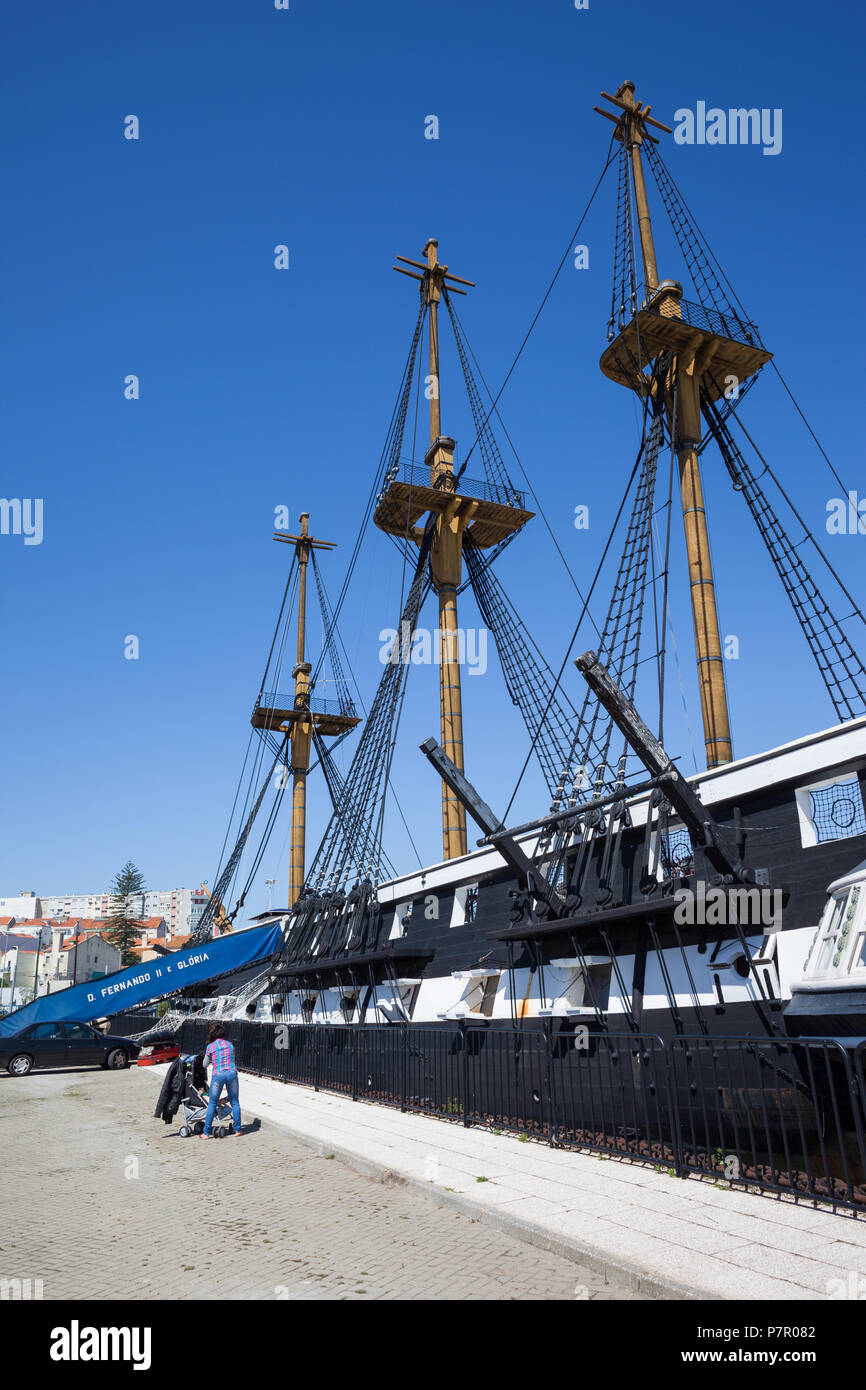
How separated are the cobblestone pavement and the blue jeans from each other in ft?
1.39

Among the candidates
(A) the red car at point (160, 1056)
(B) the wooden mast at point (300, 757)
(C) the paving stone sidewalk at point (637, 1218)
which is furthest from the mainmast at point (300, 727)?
(C) the paving stone sidewalk at point (637, 1218)

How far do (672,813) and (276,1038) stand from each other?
479 inches

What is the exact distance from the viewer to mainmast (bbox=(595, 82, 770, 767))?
17.2 meters

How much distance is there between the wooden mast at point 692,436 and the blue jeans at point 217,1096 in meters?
10.3

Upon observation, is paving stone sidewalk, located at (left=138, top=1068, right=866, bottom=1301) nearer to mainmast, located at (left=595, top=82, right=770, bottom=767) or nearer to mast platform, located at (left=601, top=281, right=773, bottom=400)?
mainmast, located at (left=595, top=82, right=770, bottom=767)

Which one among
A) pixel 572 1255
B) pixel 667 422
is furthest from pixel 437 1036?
pixel 667 422

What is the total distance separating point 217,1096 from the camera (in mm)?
12648

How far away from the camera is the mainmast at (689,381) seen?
56.5 ft

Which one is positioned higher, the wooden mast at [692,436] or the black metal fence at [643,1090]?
the wooden mast at [692,436]

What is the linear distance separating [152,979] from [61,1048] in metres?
4.86

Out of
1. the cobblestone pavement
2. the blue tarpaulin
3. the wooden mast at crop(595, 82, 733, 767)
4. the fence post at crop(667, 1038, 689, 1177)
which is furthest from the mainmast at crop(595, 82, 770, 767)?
the blue tarpaulin

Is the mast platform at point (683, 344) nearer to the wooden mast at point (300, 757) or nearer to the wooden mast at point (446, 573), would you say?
the wooden mast at point (446, 573)
